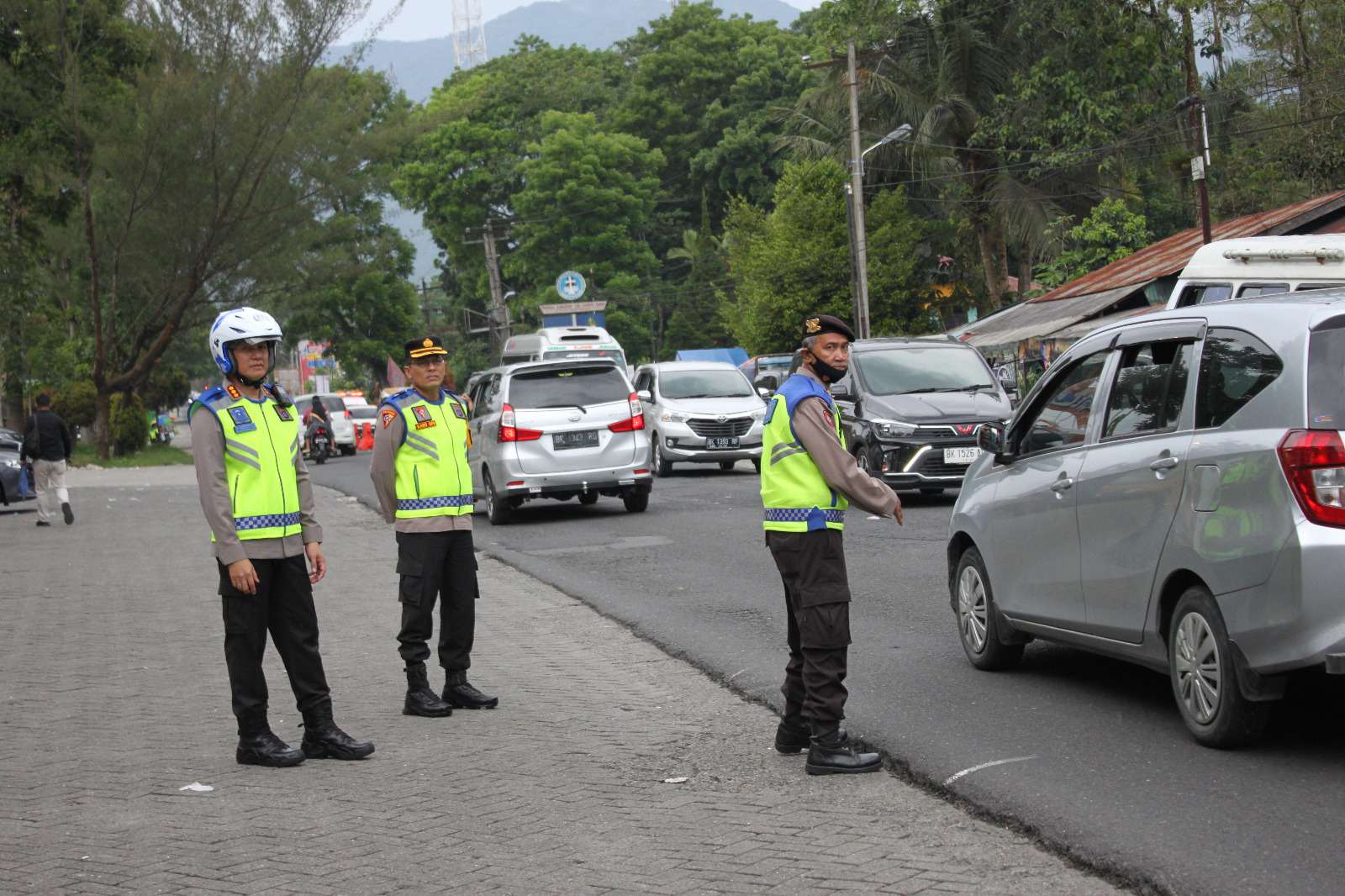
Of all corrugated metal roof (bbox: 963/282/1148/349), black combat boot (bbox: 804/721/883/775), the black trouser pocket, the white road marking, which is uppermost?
corrugated metal roof (bbox: 963/282/1148/349)

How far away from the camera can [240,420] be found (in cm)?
580

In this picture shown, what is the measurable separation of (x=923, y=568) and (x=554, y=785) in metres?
5.92

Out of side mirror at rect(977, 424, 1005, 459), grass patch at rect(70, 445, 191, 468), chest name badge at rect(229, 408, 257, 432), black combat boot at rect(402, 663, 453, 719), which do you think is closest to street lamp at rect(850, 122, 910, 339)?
grass patch at rect(70, 445, 191, 468)

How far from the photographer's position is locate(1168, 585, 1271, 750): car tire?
5.08 m

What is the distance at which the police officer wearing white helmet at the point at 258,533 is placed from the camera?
5.73 meters

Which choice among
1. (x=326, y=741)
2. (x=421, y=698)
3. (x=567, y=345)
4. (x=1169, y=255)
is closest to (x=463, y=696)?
(x=421, y=698)

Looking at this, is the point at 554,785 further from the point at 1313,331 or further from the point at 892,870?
the point at 1313,331

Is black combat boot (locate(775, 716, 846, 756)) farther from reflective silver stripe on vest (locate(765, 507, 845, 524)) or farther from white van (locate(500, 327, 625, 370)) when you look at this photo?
white van (locate(500, 327, 625, 370))

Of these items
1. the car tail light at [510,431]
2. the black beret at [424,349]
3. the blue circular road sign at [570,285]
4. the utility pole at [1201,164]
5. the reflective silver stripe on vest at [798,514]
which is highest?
the blue circular road sign at [570,285]

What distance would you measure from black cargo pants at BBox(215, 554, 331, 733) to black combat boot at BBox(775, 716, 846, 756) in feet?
6.64

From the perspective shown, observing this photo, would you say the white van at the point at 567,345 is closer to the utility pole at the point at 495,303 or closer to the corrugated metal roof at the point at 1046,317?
the corrugated metal roof at the point at 1046,317

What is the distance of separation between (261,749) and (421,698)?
3.60 feet

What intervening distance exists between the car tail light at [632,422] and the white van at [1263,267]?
21.5 ft

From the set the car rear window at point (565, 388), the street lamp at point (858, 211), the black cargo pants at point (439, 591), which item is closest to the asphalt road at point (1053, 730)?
the black cargo pants at point (439, 591)
